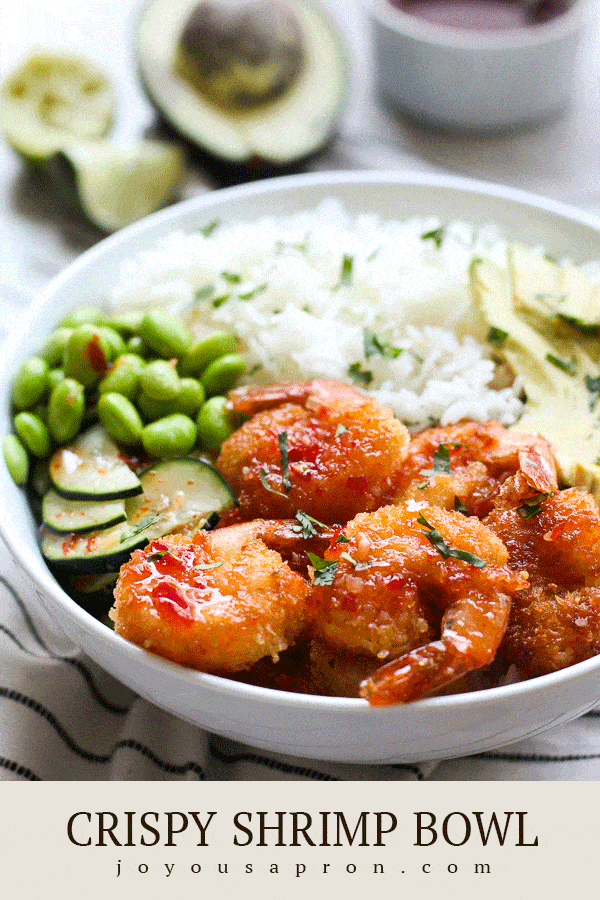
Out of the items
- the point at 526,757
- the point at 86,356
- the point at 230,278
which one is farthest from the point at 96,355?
the point at 526,757

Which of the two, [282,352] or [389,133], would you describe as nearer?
[282,352]

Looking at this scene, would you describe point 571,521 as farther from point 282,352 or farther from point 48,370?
point 48,370

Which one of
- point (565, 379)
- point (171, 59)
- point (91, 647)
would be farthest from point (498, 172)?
point (91, 647)

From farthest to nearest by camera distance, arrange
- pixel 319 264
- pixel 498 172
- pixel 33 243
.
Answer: pixel 498 172, pixel 33 243, pixel 319 264

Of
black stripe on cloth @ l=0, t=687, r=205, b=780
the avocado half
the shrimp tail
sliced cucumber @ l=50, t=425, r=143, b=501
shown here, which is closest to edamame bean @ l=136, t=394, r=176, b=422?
sliced cucumber @ l=50, t=425, r=143, b=501

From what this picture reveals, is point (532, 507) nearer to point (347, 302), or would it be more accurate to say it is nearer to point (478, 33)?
point (347, 302)

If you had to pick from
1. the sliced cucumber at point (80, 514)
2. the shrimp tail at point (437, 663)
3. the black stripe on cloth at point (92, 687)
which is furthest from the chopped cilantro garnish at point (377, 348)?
the black stripe on cloth at point (92, 687)

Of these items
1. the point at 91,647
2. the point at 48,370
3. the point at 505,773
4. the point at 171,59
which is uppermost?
the point at 171,59

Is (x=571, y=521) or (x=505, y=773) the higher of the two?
(x=571, y=521)
